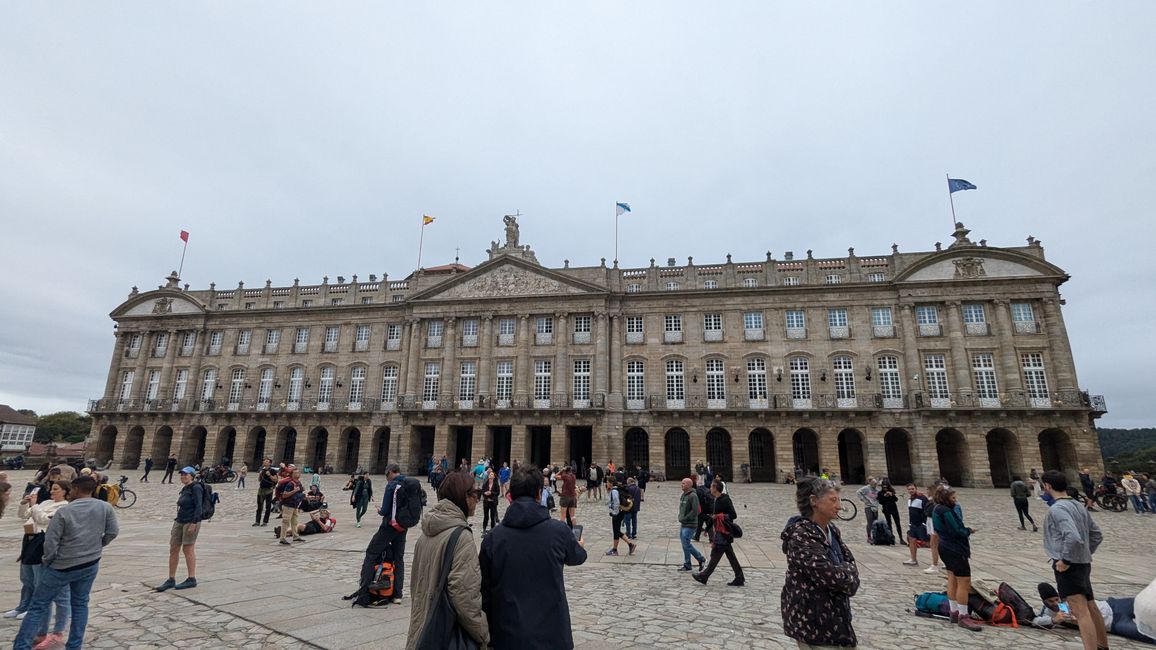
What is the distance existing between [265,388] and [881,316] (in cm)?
4358

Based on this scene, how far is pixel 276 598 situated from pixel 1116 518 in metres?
25.7

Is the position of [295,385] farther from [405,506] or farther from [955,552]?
[955,552]

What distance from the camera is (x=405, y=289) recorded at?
4072cm

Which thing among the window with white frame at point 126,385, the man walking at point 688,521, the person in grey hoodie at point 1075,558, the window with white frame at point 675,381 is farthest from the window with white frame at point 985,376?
the window with white frame at point 126,385

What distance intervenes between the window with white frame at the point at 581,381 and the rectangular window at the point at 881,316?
58.7 feet

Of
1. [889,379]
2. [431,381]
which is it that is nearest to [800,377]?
[889,379]

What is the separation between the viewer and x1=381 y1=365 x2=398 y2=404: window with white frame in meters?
38.0

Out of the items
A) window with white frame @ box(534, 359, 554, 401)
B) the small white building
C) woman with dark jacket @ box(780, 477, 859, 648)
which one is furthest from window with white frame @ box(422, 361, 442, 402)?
the small white building

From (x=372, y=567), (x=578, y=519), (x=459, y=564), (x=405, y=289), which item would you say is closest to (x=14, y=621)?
(x=372, y=567)

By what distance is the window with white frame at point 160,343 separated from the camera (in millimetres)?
43312

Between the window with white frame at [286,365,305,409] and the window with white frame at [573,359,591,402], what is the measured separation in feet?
68.8

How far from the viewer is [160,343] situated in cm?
4350

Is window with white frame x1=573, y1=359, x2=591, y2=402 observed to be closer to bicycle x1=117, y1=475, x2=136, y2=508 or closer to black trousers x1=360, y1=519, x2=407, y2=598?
bicycle x1=117, y1=475, x2=136, y2=508

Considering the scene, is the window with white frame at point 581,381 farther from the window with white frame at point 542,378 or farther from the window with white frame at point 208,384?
the window with white frame at point 208,384
